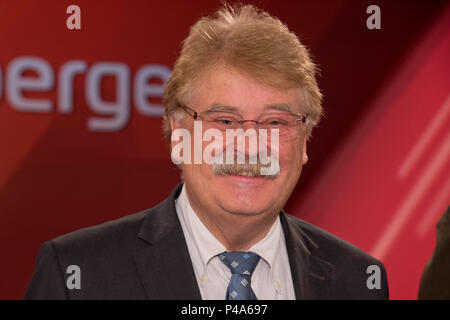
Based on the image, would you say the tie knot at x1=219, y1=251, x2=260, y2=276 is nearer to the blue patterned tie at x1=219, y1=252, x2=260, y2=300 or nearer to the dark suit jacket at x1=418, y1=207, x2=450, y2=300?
the blue patterned tie at x1=219, y1=252, x2=260, y2=300

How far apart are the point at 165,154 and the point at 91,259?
2.06 metres

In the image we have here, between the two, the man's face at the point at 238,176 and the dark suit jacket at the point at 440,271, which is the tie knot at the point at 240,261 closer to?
the man's face at the point at 238,176

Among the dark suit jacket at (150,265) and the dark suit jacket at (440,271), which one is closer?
the dark suit jacket at (150,265)

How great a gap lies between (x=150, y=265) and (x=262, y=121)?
512 millimetres

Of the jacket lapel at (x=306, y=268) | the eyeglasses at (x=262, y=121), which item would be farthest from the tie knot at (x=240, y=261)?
the eyeglasses at (x=262, y=121)

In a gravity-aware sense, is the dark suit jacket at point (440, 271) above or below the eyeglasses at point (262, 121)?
below

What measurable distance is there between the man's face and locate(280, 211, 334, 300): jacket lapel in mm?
153

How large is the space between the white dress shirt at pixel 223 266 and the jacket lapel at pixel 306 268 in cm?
4

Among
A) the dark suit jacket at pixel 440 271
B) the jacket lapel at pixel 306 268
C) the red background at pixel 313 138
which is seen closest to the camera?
the jacket lapel at pixel 306 268

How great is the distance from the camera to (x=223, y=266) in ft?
6.06

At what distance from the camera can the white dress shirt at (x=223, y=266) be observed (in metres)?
1.82

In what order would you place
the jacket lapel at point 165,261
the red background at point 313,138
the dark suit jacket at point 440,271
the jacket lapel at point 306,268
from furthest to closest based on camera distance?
the red background at point 313,138 < the dark suit jacket at point 440,271 < the jacket lapel at point 306,268 < the jacket lapel at point 165,261

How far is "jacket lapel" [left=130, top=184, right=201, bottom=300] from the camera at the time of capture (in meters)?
1.68
